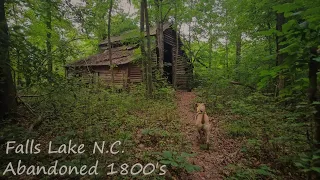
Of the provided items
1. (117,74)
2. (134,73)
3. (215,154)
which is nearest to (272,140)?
(215,154)

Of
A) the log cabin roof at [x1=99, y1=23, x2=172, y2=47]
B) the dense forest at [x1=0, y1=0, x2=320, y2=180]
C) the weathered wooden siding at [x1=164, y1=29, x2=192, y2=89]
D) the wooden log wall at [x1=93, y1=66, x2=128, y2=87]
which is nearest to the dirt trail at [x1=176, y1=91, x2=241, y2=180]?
the dense forest at [x1=0, y1=0, x2=320, y2=180]

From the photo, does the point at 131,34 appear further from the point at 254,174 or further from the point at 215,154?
the point at 254,174

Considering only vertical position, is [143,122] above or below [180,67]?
below

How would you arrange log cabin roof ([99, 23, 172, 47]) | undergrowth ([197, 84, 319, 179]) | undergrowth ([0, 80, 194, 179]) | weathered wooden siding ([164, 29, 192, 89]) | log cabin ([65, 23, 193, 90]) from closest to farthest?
undergrowth ([197, 84, 319, 179]) < undergrowth ([0, 80, 194, 179]) < log cabin roof ([99, 23, 172, 47]) < log cabin ([65, 23, 193, 90]) < weathered wooden siding ([164, 29, 192, 89])

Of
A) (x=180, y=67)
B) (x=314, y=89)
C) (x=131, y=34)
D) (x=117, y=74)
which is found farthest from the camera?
(x=180, y=67)

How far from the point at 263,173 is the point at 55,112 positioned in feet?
20.7

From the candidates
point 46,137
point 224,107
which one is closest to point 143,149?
point 46,137

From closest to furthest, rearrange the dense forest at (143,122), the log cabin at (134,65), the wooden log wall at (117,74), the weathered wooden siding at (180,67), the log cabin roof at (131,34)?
the dense forest at (143,122) < the log cabin roof at (131,34) < the log cabin at (134,65) < the wooden log wall at (117,74) < the weathered wooden siding at (180,67)

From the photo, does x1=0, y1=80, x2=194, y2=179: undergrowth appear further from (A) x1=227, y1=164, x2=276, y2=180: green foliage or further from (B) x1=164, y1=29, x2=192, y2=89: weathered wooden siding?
(B) x1=164, y1=29, x2=192, y2=89: weathered wooden siding

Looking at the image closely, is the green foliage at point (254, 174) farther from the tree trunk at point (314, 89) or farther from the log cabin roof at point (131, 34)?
the log cabin roof at point (131, 34)

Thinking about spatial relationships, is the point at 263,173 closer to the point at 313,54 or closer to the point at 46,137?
the point at 313,54

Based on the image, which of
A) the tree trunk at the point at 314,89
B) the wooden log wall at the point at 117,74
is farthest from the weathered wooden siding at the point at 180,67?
the tree trunk at the point at 314,89

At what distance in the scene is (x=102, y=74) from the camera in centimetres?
2130

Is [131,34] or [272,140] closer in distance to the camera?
[272,140]
